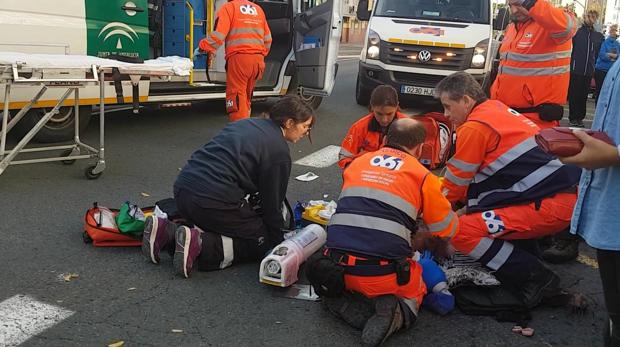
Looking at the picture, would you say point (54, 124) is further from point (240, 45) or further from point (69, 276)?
point (69, 276)

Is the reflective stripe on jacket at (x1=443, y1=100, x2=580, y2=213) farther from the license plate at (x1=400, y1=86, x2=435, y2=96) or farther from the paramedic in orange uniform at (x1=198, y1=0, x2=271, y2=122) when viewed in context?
the license plate at (x1=400, y1=86, x2=435, y2=96)

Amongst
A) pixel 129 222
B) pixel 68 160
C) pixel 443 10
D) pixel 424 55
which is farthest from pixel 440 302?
pixel 443 10

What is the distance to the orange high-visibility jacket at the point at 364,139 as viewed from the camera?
14.7ft

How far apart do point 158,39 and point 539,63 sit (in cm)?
516

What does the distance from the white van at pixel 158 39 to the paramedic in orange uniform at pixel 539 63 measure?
3385 mm

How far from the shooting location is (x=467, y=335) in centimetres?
311

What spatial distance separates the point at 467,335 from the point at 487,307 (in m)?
0.28

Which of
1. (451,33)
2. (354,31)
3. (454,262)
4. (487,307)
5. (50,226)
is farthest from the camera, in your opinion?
(354,31)

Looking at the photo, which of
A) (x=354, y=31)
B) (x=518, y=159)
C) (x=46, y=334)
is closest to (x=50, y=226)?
(x=46, y=334)

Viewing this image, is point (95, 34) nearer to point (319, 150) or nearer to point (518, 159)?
point (319, 150)

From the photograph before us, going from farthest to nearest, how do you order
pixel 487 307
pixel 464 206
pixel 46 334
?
pixel 464 206 < pixel 487 307 < pixel 46 334

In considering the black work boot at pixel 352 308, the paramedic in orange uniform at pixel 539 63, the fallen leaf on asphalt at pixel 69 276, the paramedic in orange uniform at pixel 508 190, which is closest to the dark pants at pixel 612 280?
the black work boot at pixel 352 308

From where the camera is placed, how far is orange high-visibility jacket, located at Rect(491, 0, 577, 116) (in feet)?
15.4

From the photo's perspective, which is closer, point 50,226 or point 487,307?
point 487,307
